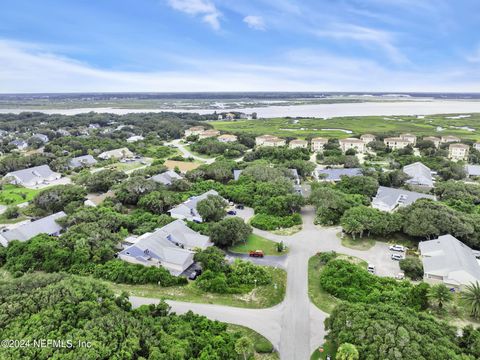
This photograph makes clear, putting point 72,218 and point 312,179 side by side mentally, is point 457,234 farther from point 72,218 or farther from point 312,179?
point 72,218

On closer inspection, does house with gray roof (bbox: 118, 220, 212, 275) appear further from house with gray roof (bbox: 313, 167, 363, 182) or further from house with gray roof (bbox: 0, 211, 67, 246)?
house with gray roof (bbox: 313, 167, 363, 182)

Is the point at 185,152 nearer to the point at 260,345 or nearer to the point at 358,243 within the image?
the point at 358,243

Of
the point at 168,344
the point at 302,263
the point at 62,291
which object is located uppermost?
the point at 62,291

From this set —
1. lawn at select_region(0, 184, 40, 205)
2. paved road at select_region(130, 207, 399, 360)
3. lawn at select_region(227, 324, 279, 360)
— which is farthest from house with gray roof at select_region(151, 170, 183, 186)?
lawn at select_region(227, 324, 279, 360)

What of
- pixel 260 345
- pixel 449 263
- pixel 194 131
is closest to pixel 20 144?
pixel 194 131

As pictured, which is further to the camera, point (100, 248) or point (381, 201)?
point (381, 201)

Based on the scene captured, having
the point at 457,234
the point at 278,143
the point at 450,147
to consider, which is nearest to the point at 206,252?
the point at 457,234
